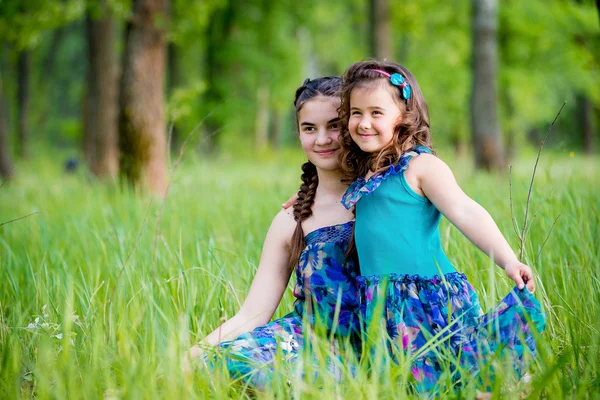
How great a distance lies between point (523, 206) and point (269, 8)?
1500cm

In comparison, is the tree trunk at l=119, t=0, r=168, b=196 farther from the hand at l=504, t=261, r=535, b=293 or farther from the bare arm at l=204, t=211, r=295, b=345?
the hand at l=504, t=261, r=535, b=293

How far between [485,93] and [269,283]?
23.8 ft

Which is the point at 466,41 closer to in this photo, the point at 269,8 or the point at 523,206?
the point at 269,8

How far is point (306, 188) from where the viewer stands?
2.35 metres

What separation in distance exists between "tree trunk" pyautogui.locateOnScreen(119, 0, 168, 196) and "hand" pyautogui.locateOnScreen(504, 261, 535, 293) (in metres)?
4.80

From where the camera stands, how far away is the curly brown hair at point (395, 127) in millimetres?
2010

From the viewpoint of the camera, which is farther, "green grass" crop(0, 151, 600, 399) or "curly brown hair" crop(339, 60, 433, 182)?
"curly brown hair" crop(339, 60, 433, 182)

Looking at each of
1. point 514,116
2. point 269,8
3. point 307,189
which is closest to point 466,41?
point 514,116

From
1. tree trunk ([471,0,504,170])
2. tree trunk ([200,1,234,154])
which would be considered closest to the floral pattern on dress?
tree trunk ([471,0,504,170])

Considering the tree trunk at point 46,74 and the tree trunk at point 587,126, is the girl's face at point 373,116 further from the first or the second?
the tree trunk at point 46,74

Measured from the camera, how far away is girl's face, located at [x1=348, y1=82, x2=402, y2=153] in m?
1.99

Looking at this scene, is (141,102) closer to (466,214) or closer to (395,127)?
(395,127)

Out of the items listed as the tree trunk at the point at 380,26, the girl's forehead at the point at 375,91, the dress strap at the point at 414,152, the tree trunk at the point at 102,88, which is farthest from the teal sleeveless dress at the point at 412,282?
the tree trunk at the point at 380,26

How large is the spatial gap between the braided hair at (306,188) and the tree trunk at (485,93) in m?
6.69
